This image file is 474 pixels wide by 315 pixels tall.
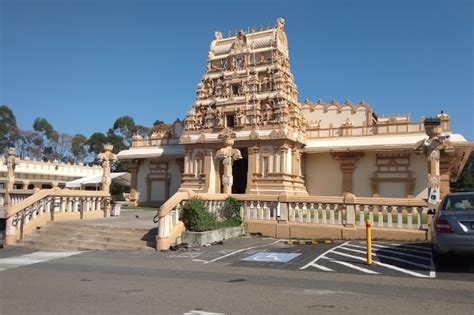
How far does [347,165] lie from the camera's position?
31922 mm

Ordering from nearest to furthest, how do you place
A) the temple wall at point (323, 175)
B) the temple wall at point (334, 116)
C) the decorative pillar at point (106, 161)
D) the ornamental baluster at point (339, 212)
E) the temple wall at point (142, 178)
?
1. the ornamental baluster at point (339, 212)
2. the decorative pillar at point (106, 161)
3. the temple wall at point (323, 175)
4. the temple wall at point (334, 116)
5. the temple wall at point (142, 178)

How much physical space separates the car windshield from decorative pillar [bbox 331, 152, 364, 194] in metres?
21.7

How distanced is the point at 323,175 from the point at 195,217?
2027 cm

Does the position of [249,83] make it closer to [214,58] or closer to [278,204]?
[214,58]

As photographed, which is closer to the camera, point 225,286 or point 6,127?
point 225,286

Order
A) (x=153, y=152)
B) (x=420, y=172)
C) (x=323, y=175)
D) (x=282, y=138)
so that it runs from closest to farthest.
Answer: (x=420, y=172)
(x=282, y=138)
(x=323, y=175)
(x=153, y=152)

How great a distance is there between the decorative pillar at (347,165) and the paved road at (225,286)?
65.3 ft

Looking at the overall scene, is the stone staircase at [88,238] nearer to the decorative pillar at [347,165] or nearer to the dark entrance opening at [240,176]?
the dark entrance opening at [240,176]

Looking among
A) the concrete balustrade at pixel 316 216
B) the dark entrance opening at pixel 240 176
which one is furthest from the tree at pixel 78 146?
the concrete balustrade at pixel 316 216

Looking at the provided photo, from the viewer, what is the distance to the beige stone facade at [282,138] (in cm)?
3008

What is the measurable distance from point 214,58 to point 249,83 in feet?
15.0

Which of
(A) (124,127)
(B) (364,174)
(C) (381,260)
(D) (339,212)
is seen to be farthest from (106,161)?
(A) (124,127)

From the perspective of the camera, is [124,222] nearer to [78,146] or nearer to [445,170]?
[445,170]

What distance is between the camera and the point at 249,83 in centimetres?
3353
